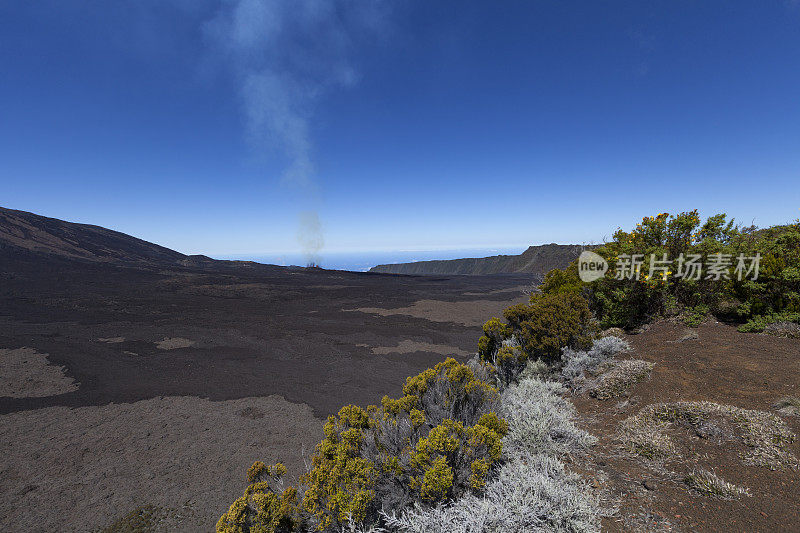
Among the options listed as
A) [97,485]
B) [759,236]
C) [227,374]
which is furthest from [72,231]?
[759,236]

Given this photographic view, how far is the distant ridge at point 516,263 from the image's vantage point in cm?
5253

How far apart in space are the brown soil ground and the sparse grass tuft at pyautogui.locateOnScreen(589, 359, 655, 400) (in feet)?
0.36

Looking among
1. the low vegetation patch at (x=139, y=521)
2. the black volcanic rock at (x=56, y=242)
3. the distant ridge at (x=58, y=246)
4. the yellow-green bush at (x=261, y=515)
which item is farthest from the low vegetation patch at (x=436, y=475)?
the black volcanic rock at (x=56, y=242)

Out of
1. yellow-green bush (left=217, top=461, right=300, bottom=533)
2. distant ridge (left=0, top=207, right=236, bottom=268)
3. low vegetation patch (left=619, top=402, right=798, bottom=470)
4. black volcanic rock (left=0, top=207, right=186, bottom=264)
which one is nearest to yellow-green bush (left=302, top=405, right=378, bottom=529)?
yellow-green bush (left=217, top=461, right=300, bottom=533)

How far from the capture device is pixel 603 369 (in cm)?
591

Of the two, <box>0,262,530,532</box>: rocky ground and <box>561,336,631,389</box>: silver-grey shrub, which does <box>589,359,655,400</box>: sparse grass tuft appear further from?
<box>0,262,530,532</box>: rocky ground

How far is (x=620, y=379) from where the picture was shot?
17.0 feet

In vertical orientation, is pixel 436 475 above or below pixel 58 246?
below

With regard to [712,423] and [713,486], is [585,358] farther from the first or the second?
[713,486]

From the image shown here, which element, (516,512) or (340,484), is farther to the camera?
(340,484)

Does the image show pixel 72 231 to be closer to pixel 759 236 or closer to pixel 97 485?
pixel 97 485

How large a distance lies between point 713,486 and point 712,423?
1.22 metres

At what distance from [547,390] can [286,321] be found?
1396cm

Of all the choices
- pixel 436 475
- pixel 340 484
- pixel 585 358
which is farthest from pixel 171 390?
pixel 585 358
